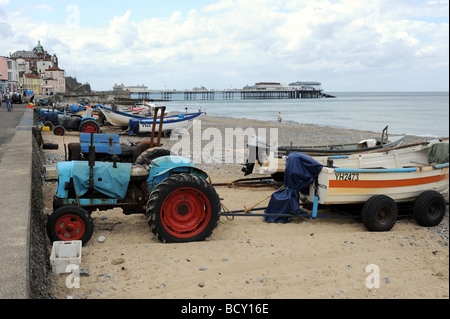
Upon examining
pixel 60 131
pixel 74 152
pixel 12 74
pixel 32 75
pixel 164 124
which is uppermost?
pixel 32 75

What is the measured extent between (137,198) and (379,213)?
14.3 feet

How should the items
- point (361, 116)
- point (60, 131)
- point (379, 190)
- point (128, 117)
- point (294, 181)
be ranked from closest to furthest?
point (294, 181)
point (379, 190)
point (60, 131)
point (128, 117)
point (361, 116)

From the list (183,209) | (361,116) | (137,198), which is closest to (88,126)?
(137,198)

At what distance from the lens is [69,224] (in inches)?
215

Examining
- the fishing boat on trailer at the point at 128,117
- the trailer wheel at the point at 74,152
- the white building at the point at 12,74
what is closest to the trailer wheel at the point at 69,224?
the trailer wheel at the point at 74,152

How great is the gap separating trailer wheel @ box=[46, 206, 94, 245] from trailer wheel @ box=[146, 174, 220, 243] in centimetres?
88

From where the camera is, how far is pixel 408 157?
970cm

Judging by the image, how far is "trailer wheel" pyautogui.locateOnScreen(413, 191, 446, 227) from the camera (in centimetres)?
731

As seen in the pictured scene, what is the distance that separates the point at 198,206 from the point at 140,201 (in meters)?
0.95

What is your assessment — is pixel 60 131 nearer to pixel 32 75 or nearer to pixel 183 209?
pixel 183 209

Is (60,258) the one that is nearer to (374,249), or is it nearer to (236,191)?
(374,249)

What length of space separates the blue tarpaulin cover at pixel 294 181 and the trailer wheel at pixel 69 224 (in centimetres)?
324

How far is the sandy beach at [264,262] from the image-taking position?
14.7ft
